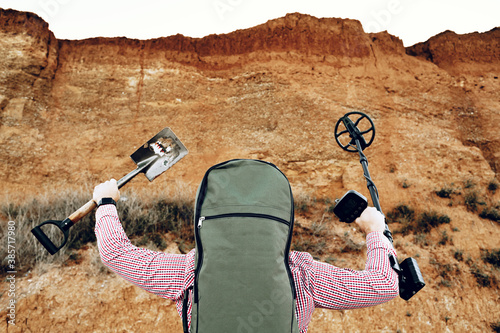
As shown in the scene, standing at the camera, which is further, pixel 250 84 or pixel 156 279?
pixel 250 84

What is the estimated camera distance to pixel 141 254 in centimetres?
146

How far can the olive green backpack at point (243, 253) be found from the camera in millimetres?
1198

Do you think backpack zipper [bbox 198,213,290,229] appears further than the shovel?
No

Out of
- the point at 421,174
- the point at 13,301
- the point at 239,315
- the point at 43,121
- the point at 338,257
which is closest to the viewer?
the point at 239,315

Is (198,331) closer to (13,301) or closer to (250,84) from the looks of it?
(13,301)

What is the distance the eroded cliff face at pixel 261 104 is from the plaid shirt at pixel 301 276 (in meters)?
8.41

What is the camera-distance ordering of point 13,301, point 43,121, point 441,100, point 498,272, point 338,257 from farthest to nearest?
point 441,100, point 43,121, point 498,272, point 338,257, point 13,301

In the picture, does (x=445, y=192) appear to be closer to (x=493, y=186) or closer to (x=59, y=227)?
(x=493, y=186)

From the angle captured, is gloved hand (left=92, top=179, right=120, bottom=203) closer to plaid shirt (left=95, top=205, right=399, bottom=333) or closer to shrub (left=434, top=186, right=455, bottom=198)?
plaid shirt (left=95, top=205, right=399, bottom=333)

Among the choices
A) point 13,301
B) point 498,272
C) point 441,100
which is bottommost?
point 498,272

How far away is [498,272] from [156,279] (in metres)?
7.35

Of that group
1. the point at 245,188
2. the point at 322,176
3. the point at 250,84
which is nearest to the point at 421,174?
the point at 322,176

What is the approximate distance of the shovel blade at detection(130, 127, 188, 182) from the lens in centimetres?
310

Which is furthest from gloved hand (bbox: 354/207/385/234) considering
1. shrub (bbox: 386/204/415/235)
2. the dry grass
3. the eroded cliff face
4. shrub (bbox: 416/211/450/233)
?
the eroded cliff face
